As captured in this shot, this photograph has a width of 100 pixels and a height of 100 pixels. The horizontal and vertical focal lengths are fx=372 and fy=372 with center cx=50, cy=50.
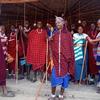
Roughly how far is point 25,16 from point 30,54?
4.91 feet

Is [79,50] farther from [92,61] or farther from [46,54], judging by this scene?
[46,54]

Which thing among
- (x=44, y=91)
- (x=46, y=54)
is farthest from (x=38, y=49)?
→ (x=44, y=91)

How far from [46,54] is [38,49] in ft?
0.84

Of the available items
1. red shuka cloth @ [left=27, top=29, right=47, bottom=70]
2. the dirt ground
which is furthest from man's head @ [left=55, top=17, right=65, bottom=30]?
red shuka cloth @ [left=27, top=29, right=47, bottom=70]

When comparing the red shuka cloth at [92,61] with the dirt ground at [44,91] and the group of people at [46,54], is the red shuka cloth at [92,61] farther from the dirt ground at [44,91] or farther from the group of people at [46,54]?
the dirt ground at [44,91]

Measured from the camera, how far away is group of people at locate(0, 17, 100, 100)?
7.95 m

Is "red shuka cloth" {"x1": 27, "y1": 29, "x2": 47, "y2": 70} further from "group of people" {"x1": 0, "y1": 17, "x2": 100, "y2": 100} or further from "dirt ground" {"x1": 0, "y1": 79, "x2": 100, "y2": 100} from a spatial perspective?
"dirt ground" {"x1": 0, "y1": 79, "x2": 100, "y2": 100}

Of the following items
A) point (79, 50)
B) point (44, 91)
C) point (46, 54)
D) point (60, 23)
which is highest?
point (60, 23)

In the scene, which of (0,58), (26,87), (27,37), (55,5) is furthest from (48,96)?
(55,5)

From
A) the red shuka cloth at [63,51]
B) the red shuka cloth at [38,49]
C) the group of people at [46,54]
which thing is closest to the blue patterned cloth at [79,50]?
the group of people at [46,54]

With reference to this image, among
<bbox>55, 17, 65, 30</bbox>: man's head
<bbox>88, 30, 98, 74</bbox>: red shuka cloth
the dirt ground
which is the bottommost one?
the dirt ground

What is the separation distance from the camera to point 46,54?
938 cm

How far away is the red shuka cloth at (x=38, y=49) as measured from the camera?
9.44 m

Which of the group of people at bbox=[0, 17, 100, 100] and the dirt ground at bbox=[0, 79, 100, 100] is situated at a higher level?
the group of people at bbox=[0, 17, 100, 100]
